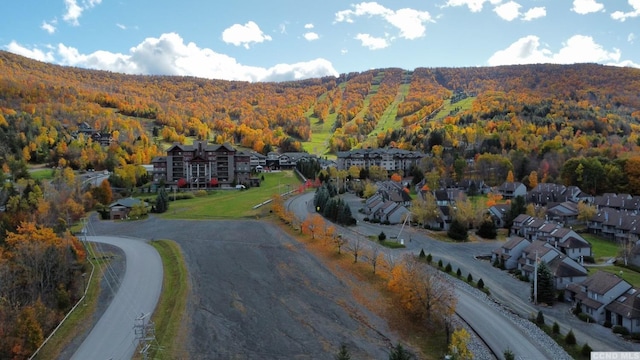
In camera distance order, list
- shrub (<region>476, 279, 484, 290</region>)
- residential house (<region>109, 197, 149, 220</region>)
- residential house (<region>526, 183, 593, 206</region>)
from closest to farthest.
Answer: shrub (<region>476, 279, 484, 290</region>) < residential house (<region>109, 197, 149, 220</region>) < residential house (<region>526, 183, 593, 206</region>)

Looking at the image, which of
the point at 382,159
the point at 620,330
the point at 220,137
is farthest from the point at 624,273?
the point at 220,137

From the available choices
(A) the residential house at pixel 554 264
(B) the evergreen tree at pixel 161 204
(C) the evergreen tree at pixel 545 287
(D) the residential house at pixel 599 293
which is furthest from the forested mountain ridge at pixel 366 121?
(C) the evergreen tree at pixel 545 287

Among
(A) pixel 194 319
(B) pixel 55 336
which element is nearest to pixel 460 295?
(A) pixel 194 319

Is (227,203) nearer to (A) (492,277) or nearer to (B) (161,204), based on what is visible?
(B) (161,204)

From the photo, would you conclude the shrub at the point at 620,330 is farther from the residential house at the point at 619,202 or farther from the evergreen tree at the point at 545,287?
the residential house at the point at 619,202

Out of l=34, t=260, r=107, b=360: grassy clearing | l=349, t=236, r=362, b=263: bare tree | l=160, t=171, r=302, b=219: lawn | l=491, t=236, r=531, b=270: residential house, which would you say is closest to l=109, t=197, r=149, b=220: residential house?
l=160, t=171, r=302, b=219: lawn

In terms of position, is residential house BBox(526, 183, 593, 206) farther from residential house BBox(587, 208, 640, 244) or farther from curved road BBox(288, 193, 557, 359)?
curved road BBox(288, 193, 557, 359)
